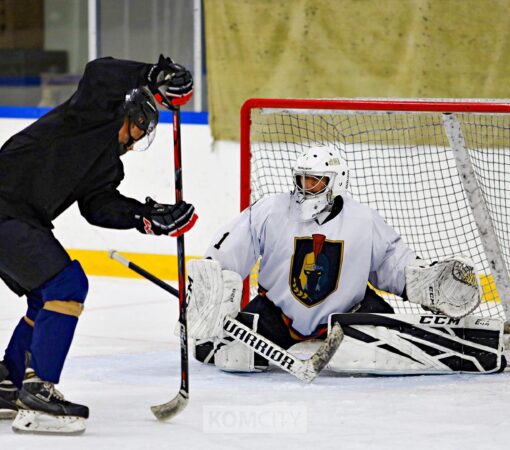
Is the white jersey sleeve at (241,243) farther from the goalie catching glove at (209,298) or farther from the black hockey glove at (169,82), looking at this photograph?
the black hockey glove at (169,82)

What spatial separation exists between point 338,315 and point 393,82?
2234mm

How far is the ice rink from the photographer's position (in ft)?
10.8

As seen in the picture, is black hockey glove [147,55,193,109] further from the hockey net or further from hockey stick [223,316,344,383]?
the hockey net

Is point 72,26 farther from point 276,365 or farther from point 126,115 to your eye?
point 126,115

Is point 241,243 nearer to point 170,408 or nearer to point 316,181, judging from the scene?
point 316,181

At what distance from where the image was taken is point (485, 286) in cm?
560

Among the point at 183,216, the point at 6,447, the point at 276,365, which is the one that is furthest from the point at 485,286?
the point at 6,447

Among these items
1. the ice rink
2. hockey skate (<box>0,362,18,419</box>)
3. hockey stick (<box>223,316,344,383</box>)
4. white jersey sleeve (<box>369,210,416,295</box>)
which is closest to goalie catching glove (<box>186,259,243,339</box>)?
hockey stick (<box>223,316,344,383</box>)

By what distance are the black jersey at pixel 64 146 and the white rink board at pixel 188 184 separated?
3.06 meters

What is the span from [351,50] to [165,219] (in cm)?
303

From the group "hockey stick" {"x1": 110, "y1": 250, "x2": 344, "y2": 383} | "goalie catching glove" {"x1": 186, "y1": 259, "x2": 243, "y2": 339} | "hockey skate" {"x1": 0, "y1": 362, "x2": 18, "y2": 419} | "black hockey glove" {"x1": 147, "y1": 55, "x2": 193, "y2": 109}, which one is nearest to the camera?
"black hockey glove" {"x1": 147, "y1": 55, "x2": 193, "y2": 109}

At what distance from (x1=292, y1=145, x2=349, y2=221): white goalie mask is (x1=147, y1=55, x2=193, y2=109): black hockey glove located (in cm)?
91

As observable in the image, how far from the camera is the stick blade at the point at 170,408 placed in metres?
3.54

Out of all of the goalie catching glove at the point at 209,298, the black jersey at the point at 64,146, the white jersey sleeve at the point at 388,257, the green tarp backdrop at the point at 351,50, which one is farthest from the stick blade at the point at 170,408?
the green tarp backdrop at the point at 351,50
